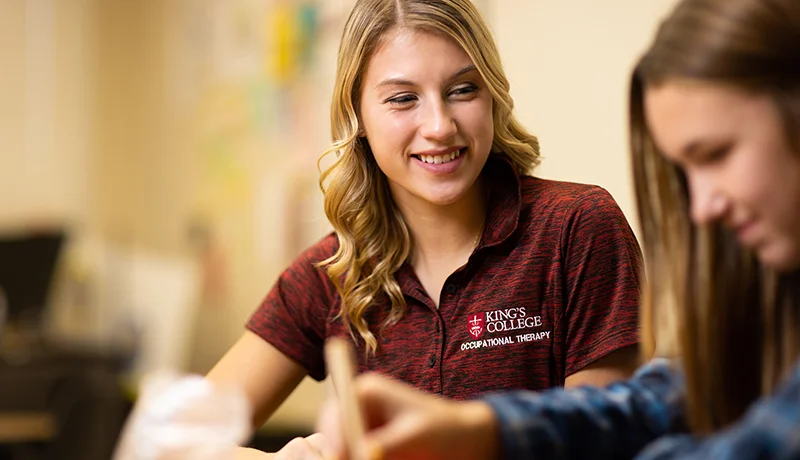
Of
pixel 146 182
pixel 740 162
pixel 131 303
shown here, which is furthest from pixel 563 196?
pixel 146 182

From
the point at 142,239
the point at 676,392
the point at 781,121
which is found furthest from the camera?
the point at 142,239

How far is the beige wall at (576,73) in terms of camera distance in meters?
1.27

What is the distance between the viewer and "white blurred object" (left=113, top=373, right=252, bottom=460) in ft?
2.99

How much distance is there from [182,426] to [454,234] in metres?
0.46

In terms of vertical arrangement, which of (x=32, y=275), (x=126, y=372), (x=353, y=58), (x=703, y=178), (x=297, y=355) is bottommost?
A: (x=126, y=372)

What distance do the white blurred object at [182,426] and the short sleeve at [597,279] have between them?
16.2 inches

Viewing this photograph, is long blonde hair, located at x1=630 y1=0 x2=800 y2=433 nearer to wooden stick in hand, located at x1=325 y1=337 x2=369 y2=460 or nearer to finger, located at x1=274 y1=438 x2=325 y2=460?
wooden stick in hand, located at x1=325 y1=337 x2=369 y2=460

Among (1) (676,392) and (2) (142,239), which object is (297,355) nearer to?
(1) (676,392)

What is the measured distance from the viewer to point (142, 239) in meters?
5.03

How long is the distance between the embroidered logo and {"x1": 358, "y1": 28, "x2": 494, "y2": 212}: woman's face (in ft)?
0.47

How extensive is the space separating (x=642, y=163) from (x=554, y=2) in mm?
666

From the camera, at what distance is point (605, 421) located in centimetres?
80

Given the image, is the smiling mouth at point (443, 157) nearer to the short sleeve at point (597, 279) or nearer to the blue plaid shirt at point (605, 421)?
the short sleeve at point (597, 279)

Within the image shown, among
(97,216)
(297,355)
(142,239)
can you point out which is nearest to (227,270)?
(142,239)
